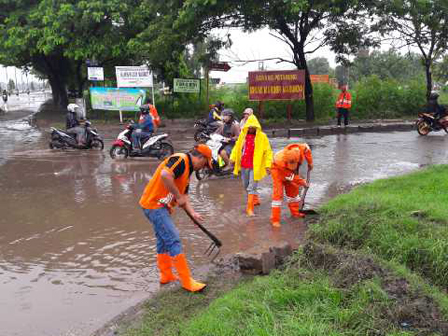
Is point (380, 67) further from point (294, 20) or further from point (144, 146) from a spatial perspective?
point (144, 146)

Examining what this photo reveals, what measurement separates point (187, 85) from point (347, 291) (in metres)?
17.2

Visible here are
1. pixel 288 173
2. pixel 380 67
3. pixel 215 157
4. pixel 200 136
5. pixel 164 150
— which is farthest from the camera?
pixel 380 67

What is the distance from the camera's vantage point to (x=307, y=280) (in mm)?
4168

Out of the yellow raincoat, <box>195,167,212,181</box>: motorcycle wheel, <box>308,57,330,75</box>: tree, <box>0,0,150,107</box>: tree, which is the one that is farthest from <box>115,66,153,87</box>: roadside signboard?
<box>308,57,330,75</box>: tree

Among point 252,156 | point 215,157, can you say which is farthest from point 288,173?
point 215,157

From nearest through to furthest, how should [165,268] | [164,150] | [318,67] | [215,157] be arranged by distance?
[165,268] → [215,157] → [164,150] → [318,67]

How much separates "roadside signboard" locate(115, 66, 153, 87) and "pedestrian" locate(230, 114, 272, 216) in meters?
12.9

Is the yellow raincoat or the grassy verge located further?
the yellow raincoat

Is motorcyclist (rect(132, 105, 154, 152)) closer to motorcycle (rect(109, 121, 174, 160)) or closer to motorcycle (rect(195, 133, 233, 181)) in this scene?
motorcycle (rect(109, 121, 174, 160))

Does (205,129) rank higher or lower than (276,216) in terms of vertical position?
higher

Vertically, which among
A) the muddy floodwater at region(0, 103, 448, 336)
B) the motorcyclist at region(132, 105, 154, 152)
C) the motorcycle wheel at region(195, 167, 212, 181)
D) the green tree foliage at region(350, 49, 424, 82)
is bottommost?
the muddy floodwater at region(0, 103, 448, 336)

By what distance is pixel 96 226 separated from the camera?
6.82 metres

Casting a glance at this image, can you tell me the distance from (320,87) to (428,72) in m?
4.96

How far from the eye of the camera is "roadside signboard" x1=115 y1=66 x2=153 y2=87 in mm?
19359
